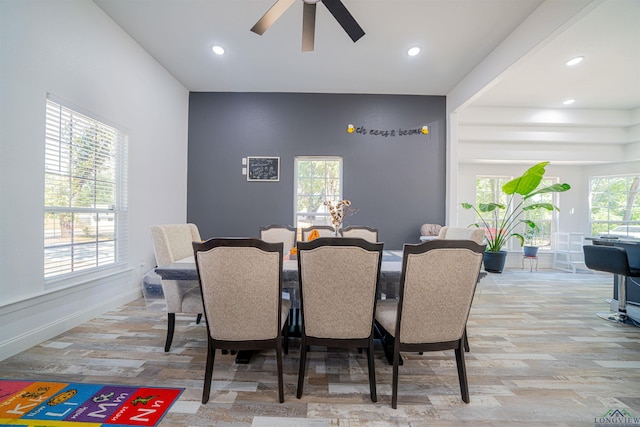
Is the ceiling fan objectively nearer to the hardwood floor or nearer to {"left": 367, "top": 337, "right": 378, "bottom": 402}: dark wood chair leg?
{"left": 367, "top": 337, "right": 378, "bottom": 402}: dark wood chair leg

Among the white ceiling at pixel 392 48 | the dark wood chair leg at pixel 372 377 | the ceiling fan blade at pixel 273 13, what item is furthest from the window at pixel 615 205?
the ceiling fan blade at pixel 273 13

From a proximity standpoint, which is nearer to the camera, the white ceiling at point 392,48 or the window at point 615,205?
the white ceiling at point 392,48

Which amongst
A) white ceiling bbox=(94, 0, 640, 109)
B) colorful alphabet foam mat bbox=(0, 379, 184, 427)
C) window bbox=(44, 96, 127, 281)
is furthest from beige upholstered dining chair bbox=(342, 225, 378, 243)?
window bbox=(44, 96, 127, 281)

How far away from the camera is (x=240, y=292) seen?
142cm

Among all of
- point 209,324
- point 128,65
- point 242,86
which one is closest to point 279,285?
point 209,324

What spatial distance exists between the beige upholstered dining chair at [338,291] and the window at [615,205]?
21.3 feet

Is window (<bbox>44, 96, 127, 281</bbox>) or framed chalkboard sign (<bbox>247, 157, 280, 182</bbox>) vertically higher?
framed chalkboard sign (<bbox>247, 157, 280, 182</bbox>)

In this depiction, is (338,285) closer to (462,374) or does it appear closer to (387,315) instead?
(387,315)

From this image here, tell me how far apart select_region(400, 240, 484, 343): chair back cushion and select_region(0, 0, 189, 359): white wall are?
282 centimetres

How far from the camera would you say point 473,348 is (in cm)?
215

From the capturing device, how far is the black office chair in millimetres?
2539

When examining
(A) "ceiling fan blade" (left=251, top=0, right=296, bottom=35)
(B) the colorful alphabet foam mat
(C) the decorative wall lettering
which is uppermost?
(A) "ceiling fan blade" (left=251, top=0, right=296, bottom=35)

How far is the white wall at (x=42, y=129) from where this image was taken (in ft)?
6.41

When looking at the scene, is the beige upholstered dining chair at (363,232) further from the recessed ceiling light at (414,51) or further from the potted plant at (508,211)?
the potted plant at (508,211)
